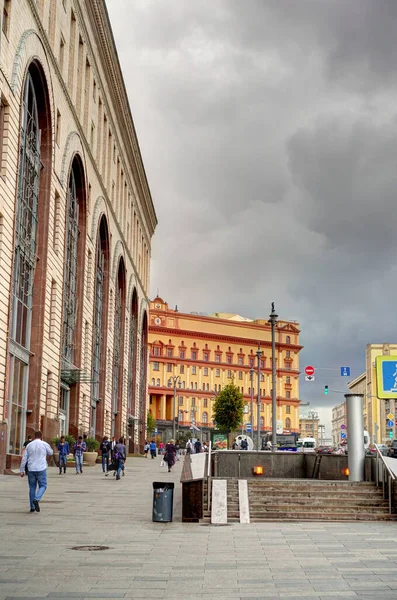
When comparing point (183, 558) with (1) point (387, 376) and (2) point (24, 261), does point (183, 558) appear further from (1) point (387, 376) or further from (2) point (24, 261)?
(2) point (24, 261)

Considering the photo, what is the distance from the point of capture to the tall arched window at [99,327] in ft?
180

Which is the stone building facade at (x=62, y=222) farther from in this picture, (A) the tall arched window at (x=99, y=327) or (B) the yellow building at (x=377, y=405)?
(B) the yellow building at (x=377, y=405)

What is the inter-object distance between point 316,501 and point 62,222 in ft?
85.5

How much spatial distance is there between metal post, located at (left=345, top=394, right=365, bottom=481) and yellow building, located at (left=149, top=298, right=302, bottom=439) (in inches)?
4037

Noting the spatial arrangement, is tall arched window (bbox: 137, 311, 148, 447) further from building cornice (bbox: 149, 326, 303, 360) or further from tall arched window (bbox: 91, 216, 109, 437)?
building cornice (bbox: 149, 326, 303, 360)

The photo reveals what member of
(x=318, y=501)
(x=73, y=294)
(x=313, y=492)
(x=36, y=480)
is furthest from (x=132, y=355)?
(x=36, y=480)

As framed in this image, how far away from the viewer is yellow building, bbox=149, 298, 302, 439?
132125 millimetres

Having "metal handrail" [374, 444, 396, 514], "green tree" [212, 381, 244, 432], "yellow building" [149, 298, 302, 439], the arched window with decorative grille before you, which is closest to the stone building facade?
the arched window with decorative grille

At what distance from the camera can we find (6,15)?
31625mm

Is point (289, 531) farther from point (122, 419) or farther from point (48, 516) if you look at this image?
point (122, 419)

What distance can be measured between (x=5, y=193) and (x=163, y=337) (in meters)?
104

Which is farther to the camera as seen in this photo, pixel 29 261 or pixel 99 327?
pixel 99 327

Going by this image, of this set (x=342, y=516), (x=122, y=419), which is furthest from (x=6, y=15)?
(x=122, y=419)

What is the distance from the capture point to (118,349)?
6694 cm
